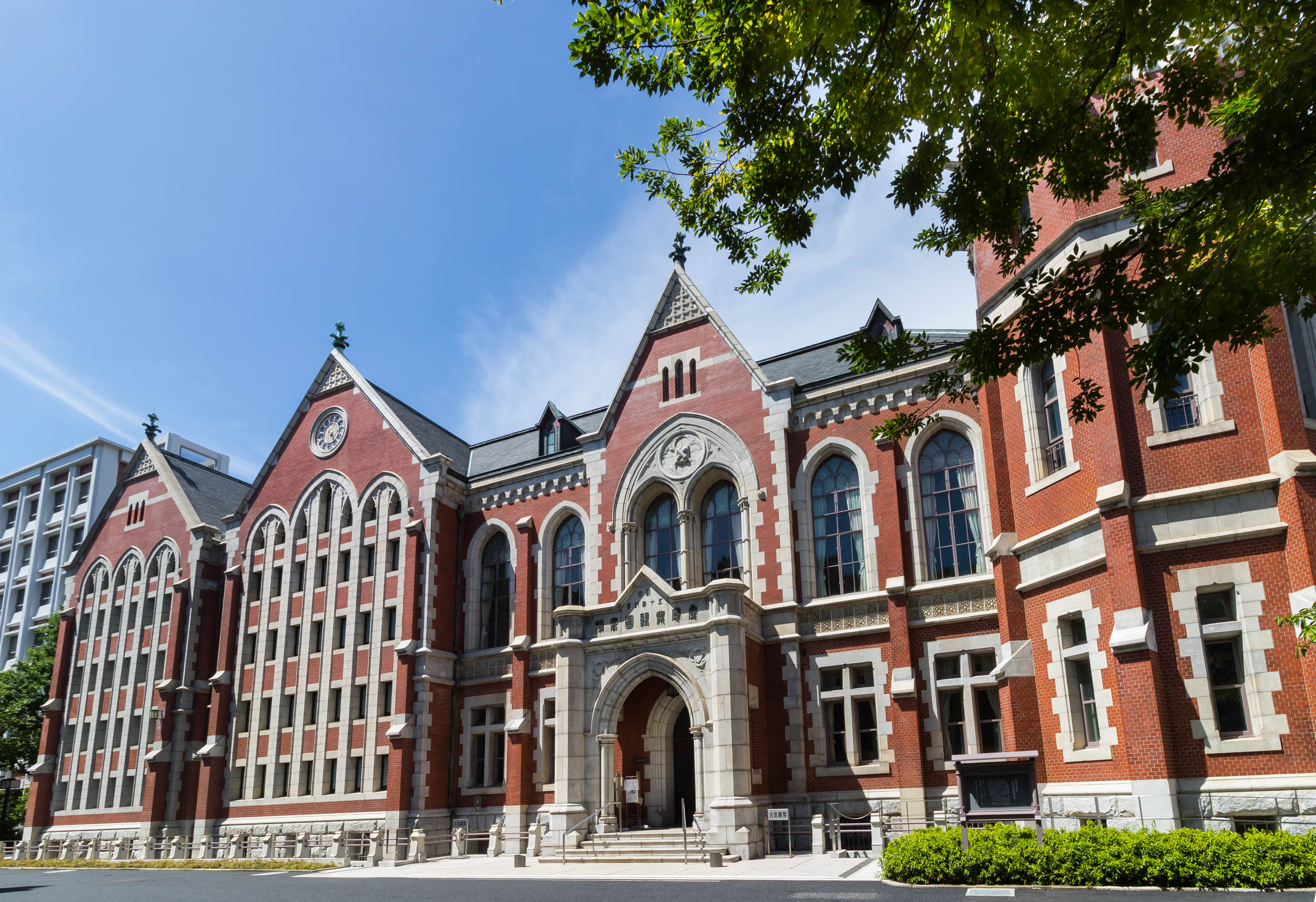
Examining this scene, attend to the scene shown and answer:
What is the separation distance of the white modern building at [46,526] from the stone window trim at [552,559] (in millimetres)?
47555

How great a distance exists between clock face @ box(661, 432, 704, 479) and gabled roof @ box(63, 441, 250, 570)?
2030 centimetres

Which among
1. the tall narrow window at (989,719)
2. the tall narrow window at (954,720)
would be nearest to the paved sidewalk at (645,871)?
the tall narrow window at (954,720)

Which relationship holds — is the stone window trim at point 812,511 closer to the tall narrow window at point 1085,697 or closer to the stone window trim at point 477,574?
the tall narrow window at point 1085,697

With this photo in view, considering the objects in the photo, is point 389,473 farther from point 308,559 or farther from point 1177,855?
point 1177,855

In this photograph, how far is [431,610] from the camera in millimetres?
30344

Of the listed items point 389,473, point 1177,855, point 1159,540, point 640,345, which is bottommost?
point 1177,855

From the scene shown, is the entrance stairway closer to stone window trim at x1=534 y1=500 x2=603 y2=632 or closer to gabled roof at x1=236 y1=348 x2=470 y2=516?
stone window trim at x1=534 y1=500 x2=603 y2=632

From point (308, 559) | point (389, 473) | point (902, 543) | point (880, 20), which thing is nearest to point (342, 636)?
point (308, 559)

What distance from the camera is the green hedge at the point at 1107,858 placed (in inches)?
491

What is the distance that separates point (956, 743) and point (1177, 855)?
29.3ft

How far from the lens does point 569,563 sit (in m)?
30.0

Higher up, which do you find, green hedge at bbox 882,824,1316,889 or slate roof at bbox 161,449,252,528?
slate roof at bbox 161,449,252,528

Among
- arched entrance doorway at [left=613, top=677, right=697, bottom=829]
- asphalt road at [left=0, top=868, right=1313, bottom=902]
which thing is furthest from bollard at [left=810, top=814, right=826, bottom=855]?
arched entrance doorway at [left=613, top=677, right=697, bottom=829]

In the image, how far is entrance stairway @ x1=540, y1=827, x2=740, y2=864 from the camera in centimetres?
2133
